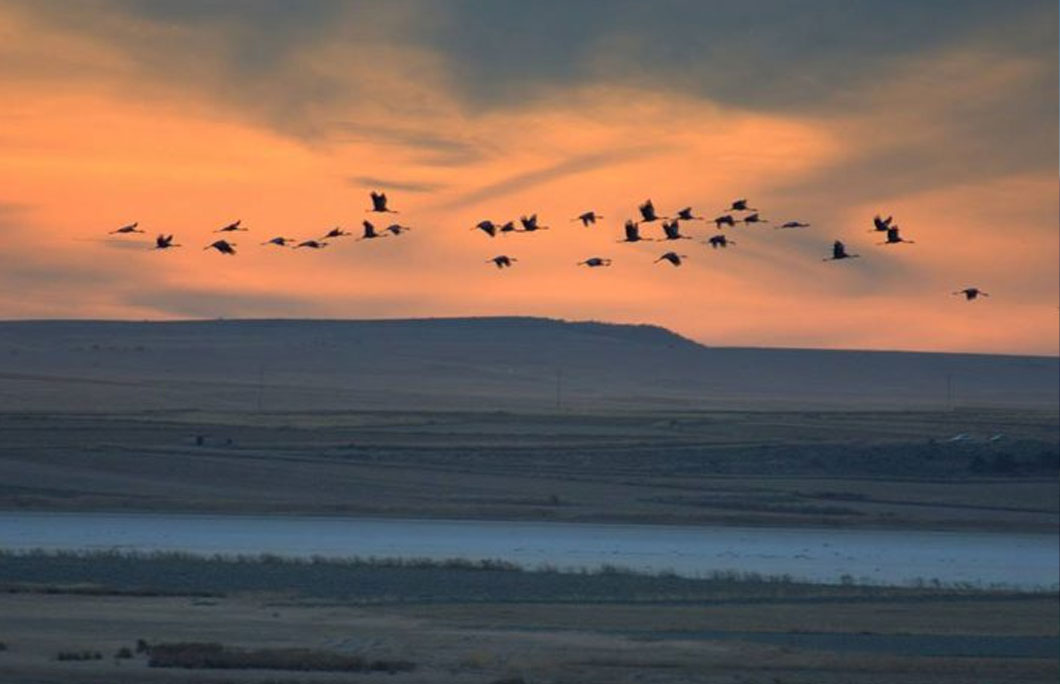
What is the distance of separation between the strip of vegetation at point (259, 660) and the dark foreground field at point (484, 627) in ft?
0.13

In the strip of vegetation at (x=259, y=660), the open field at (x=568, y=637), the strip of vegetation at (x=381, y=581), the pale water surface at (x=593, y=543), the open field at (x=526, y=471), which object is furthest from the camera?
the open field at (x=526, y=471)

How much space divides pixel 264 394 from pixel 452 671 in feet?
274

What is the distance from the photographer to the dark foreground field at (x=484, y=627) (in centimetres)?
2598

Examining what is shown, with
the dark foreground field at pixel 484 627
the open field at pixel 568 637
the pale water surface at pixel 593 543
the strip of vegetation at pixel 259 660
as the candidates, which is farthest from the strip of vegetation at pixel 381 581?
the strip of vegetation at pixel 259 660

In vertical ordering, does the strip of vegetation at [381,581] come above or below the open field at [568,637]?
above

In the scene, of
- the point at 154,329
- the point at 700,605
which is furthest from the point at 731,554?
the point at 154,329

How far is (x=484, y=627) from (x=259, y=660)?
231 inches

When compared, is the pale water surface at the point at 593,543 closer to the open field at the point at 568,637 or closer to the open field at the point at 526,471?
the open field at the point at 526,471

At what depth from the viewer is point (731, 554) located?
4406 cm

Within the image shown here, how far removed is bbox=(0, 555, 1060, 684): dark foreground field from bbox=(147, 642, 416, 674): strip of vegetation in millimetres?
38

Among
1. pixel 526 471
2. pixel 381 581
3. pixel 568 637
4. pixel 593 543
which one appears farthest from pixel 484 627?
pixel 526 471

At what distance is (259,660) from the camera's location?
84.6 feet

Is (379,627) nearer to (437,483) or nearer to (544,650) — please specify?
(544,650)

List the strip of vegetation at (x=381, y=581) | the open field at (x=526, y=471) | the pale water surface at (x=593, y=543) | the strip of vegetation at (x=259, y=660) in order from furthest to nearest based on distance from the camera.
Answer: the open field at (x=526, y=471)
the pale water surface at (x=593, y=543)
the strip of vegetation at (x=381, y=581)
the strip of vegetation at (x=259, y=660)
